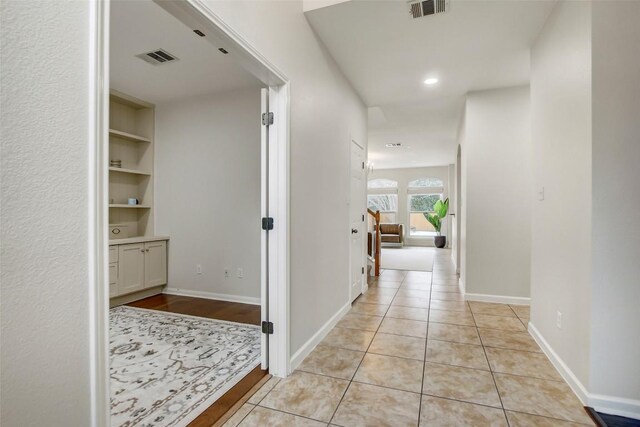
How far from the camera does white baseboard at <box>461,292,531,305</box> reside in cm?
380

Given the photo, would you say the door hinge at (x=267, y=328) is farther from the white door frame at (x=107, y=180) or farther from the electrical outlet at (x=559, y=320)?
the electrical outlet at (x=559, y=320)

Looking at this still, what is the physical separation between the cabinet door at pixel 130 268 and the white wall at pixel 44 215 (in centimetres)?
324

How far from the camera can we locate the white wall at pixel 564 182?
185 centimetres

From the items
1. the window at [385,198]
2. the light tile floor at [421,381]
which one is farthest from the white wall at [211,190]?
the window at [385,198]

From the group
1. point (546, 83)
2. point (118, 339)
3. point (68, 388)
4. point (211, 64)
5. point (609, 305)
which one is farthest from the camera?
point (211, 64)

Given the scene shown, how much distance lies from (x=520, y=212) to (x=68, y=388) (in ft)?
14.1

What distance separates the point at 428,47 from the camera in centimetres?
290

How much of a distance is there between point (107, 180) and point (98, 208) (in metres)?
0.10

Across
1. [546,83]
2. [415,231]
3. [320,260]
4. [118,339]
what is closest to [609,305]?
[546,83]

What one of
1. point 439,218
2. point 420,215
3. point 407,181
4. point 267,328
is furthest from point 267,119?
point 420,215

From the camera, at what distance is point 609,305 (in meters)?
1.75

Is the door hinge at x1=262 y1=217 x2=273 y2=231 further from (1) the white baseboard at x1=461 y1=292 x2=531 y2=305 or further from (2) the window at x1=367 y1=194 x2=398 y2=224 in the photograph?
(2) the window at x1=367 y1=194 x2=398 y2=224

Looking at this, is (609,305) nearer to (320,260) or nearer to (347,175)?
(320,260)

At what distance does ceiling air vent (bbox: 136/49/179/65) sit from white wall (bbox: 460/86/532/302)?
3495 millimetres
